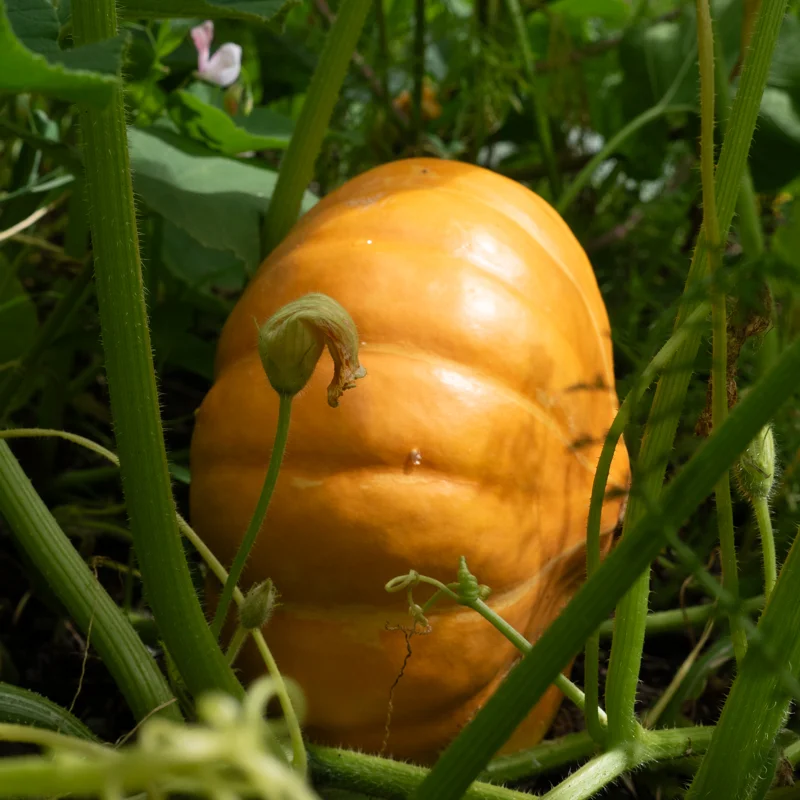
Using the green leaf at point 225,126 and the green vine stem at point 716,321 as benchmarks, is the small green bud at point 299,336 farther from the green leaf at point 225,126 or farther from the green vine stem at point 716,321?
the green leaf at point 225,126

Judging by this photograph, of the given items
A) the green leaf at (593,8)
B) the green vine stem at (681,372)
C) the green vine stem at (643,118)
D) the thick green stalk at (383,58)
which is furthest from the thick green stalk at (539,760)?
the green leaf at (593,8)

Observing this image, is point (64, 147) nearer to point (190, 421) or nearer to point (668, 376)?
point (190, 421)

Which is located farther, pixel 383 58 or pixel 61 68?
pixel 383 58

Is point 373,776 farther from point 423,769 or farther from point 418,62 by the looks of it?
point 418,62

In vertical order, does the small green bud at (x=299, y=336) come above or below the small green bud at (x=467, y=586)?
above

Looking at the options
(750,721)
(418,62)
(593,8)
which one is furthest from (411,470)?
(593,8)
